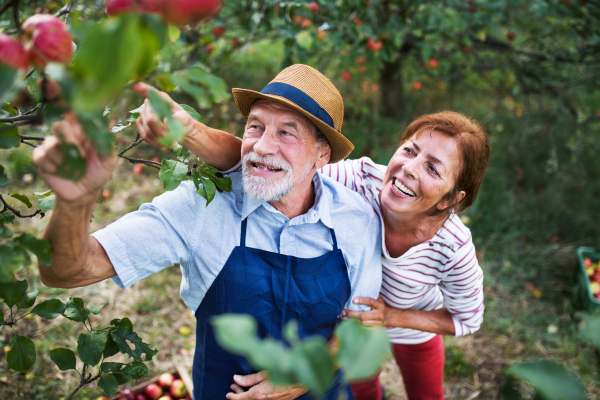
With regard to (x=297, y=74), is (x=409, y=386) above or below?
below

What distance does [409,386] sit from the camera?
2.08 meters

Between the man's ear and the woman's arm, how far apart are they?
1.93 ft

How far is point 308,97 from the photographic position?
4.49ft

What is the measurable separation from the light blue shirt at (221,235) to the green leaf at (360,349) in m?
0.91

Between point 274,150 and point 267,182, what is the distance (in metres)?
0.12

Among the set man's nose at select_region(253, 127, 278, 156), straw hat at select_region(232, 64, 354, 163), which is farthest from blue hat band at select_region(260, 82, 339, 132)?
man's nose at select_region(253, 127, 278, 156)

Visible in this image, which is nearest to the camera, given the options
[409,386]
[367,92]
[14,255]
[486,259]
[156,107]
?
[156,107]

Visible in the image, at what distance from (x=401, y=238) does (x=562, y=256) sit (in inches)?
103

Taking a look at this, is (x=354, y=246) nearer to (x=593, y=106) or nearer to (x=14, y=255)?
(x=14, y=255)

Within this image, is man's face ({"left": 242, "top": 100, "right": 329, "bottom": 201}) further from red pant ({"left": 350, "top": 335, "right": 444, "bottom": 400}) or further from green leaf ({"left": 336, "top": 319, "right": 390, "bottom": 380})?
red pant ({"left": 350, "top": 335, "right": 444, "bottom": 400})

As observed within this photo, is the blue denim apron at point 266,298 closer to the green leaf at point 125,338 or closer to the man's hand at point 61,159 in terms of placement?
the green leaf at point 125,338

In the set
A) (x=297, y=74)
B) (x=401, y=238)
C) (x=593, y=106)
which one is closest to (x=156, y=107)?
(x=297, y=74)

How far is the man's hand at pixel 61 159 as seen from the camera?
2.19 ft

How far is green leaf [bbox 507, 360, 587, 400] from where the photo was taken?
1.47 feet
